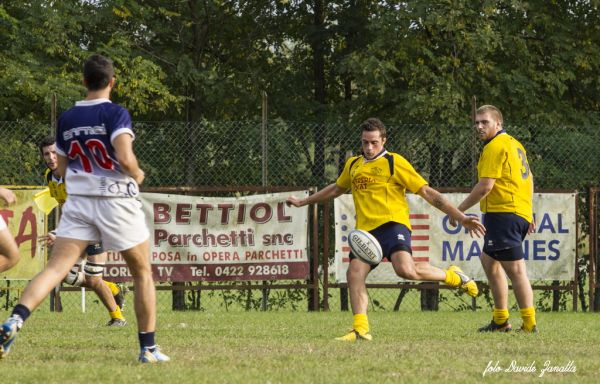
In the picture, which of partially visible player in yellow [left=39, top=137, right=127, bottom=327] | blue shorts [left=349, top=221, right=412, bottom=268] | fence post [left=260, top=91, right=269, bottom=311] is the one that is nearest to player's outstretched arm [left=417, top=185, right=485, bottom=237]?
blue shorts [left=349, top=221, right=412, bottom=268]

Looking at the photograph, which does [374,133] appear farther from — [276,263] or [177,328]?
[276,263]

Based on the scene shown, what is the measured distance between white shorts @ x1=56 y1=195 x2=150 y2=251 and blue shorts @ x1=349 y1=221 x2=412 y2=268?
2779 millimetres

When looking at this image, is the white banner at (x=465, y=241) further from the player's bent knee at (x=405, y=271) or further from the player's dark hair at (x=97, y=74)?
the player's dark hair at (x=97, y=74)

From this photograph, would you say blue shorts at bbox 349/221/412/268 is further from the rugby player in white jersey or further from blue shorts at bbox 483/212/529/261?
the rugby player in white jersey

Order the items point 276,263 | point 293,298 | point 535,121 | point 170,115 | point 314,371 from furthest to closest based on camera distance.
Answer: point 170,115, point 535,121, point 293,298, point 276,263, point 314,371

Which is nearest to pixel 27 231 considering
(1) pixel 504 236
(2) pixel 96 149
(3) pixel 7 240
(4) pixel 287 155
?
(4) pixel 287 155

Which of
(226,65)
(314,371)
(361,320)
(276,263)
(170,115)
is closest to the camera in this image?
(314,371)

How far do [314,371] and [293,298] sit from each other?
911 centimetres

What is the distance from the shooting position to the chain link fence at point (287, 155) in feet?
50.0

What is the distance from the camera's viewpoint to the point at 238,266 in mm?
14508

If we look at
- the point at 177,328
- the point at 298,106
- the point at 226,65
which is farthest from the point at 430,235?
the point at 226,65

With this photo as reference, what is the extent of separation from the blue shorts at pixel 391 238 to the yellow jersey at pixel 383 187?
4 centimetres

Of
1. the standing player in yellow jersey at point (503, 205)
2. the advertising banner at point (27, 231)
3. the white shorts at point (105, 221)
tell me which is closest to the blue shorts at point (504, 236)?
the standing player in yellow jersey at point (503, 205)

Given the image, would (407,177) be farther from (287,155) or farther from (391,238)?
(287,155)
